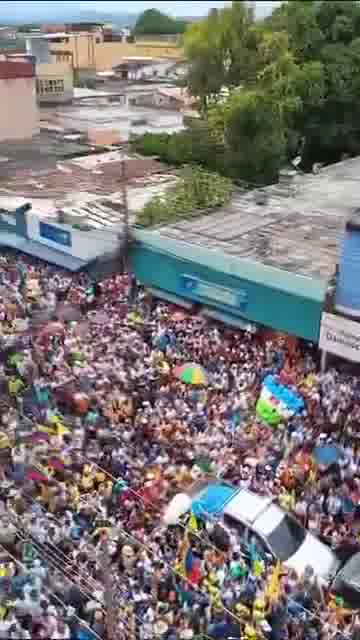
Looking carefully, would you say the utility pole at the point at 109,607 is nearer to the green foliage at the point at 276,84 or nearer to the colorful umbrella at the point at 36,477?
the colorful umbrella at the point at 36,477

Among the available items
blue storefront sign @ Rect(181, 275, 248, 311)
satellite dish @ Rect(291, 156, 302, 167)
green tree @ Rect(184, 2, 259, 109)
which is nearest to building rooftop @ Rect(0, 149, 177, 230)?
green tree @ Rect(184, 2, 259, 109)

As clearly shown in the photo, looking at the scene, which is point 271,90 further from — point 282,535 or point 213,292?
point 282,535

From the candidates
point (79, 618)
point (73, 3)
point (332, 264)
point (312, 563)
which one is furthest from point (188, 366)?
point (73, 3)

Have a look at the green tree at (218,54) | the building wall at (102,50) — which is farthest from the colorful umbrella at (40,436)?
the building wall at (102,50)

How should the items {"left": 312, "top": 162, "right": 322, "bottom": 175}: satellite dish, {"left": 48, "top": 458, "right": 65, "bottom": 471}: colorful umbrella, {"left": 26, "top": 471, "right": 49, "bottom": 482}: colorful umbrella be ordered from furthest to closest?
{"left": 312, "top": 162, "right": 322, "bottom": 175}: satellite dish, {"left": 48, "top": 458, "right": 65, "bottom": 471}: colorful umbrella, {"left": 26, "top": 471, "right": 49, "bottom": 482}: colorful umbrella

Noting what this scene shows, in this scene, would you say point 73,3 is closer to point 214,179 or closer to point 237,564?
point 214,179

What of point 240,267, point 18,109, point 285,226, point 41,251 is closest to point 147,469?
point 240,267

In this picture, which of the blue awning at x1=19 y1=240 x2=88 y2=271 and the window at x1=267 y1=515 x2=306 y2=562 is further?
the blue awning at x1=19 y1=240 x2=88 y2=271

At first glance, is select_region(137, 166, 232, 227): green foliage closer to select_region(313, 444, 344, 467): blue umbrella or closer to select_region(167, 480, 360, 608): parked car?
select_region(313, 444, 344, 467): blue umbrella
